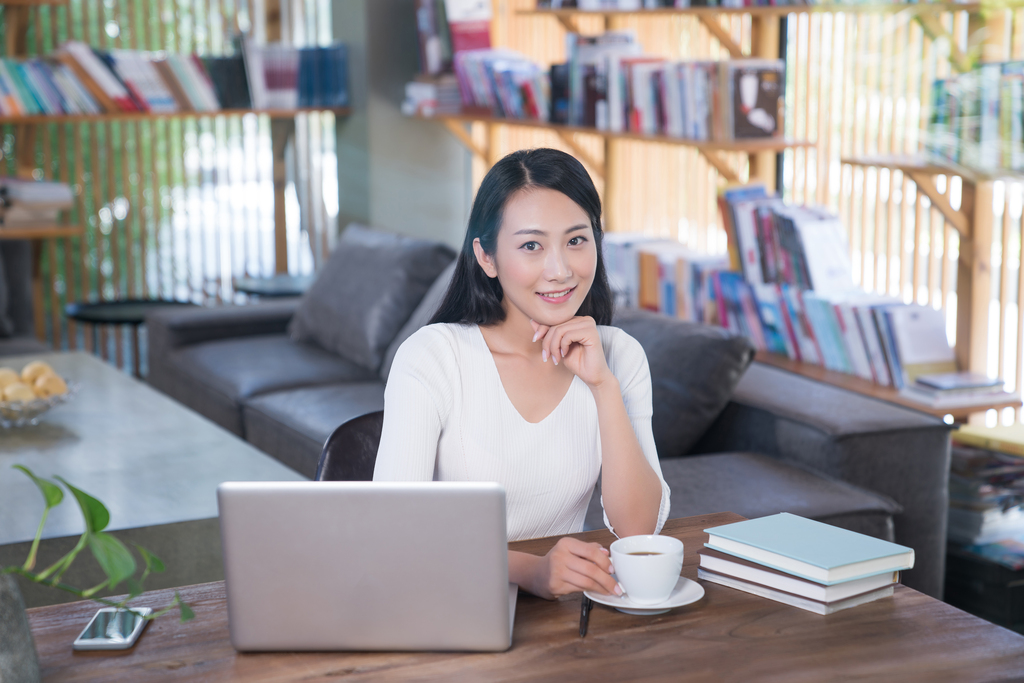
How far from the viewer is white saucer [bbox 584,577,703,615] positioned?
45.1 inches

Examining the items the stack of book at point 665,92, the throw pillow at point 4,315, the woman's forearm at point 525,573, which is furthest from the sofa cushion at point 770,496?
the throw pillow at point 4,315

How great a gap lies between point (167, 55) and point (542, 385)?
3704mm

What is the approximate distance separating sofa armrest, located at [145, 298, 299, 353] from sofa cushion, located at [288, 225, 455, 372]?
19 cm

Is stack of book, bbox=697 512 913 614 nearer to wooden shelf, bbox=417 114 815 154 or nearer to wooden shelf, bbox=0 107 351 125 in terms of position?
wooden shelf, bbox=417 114 815 154

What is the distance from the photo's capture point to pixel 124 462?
247 cm

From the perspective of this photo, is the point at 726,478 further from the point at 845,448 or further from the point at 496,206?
the point at 496,206

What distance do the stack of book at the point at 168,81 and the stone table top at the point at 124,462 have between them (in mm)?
1892

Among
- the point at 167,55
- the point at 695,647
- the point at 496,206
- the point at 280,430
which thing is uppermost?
the point at 167,55

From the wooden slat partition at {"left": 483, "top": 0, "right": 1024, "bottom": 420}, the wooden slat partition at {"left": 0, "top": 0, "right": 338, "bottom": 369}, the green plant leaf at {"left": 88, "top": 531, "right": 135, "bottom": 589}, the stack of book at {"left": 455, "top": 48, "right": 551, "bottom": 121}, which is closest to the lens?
the green plant leaf at {"left": 88, "top": 531, "right": 135, "bottom": 589}

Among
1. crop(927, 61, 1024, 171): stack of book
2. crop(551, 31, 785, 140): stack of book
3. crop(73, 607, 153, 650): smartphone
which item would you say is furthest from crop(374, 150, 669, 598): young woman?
crop(551, 31, 785, 140): stack of book

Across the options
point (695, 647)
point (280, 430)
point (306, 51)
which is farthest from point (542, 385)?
point (306, 51)

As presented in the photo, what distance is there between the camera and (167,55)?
473 cm

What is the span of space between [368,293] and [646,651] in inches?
108

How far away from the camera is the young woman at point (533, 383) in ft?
4.87
